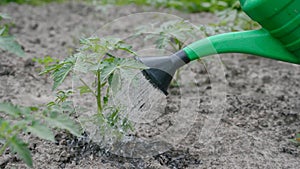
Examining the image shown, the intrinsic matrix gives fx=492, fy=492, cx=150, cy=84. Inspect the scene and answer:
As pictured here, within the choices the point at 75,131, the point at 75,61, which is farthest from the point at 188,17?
the point at 75,131

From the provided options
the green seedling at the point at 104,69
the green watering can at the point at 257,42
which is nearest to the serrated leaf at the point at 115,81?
the green seedling at the point at 104,69

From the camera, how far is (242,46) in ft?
5.64

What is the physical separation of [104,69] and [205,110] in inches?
28.9

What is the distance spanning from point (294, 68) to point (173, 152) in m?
1.16

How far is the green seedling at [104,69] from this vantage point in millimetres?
1482

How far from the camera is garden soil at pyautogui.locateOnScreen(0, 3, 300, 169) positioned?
170 cm

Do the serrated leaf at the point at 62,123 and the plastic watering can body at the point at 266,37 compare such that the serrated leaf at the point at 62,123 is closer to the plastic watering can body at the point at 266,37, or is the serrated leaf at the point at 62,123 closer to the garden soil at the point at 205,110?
the garden soil at the point at 205,110

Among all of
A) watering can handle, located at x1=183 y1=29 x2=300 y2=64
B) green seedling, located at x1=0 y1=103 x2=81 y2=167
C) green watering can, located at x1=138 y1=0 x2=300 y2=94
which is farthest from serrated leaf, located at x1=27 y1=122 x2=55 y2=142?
watering can handle, located at x1=183 y1=29 x2=300 y2=64

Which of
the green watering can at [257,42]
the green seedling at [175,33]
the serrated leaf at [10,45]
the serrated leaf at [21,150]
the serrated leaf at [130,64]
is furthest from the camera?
the green seedling at [175,33]

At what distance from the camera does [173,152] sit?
177 cm

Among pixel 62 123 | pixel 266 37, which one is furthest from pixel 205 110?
pixel 62 123

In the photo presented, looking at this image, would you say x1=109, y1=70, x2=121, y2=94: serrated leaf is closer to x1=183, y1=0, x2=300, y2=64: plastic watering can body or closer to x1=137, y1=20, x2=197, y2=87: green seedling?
x1=183, y1=0, x2=300, y2=64: plastic watering can body

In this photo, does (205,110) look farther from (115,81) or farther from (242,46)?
(115,81)

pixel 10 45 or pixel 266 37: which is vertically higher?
pixel 10 45
